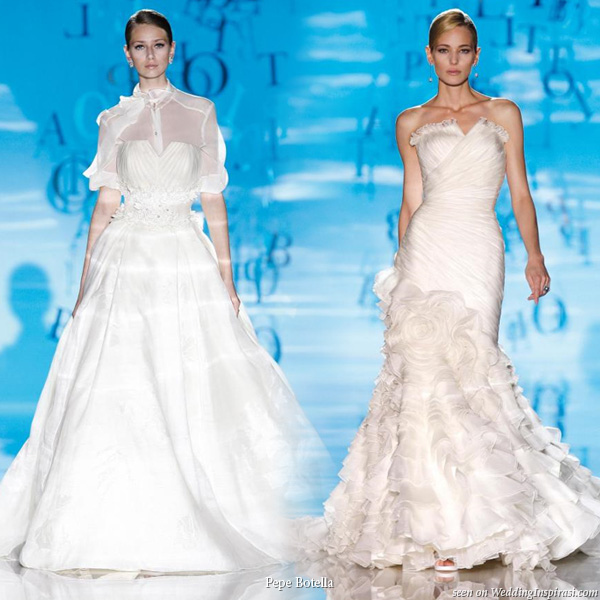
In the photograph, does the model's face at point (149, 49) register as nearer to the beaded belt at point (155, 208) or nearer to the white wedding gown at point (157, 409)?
the white wedding gown at point (157, 409)

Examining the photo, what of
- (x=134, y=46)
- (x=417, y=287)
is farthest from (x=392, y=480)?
(x=134, y=46)

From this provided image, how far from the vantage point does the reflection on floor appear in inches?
166

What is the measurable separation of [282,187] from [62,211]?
3.61 feet

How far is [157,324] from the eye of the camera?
16.0ft

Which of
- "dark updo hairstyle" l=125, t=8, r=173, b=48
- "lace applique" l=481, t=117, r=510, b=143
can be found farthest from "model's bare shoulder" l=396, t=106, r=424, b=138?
"dark updo hairstyle" l=125, t=8, r=173, b=48

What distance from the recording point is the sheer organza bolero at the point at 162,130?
504cm

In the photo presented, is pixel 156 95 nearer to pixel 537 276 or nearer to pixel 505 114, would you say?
pixel 505 114

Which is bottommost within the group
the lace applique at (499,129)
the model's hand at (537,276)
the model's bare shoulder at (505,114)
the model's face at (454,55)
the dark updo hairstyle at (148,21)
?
the model's hand at (537,276)

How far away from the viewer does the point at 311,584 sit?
439 cm

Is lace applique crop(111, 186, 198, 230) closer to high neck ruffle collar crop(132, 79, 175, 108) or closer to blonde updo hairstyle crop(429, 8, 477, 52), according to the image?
high neck ruffle collar crop(132, 79, 175, 108)

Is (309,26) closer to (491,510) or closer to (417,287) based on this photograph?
(417,287)

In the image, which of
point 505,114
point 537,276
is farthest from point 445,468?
point 505,114

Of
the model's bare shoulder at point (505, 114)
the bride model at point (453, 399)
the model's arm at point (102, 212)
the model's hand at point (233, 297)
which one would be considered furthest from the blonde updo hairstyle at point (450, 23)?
the model's arm at point (102, 212)

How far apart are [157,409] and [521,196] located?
1.40 m
